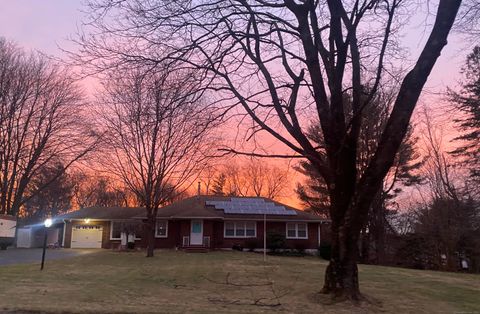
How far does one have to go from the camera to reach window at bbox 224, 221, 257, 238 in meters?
33.5

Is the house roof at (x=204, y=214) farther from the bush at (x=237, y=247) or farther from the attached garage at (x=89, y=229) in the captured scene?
the attached garage at (x=89, y=229)

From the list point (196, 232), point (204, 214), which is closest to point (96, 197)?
point (196, 232)

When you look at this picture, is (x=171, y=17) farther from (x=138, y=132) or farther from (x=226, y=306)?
(x=138, y=132)

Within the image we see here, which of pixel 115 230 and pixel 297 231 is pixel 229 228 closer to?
pixel 297 231

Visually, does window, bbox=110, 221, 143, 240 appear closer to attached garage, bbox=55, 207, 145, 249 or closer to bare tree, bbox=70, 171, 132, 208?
attached garage, bbox=55, 207, 145, 249

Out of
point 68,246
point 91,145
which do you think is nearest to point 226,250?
point 91,145

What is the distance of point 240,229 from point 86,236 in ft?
47.4

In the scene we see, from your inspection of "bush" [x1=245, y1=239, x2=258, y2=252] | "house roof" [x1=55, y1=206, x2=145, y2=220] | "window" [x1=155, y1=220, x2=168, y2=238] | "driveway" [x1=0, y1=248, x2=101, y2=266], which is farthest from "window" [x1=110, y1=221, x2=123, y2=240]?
"bush" [x1=245, y1=239, x2=258, y2=252]

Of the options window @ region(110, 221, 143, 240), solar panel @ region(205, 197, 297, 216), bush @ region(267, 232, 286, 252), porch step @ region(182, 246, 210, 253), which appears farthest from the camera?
window @ region(110, 221, 143, 240)

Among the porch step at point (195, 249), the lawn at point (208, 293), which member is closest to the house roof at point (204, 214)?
the porch step at point (195, 249)

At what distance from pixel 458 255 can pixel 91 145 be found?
2750 cm

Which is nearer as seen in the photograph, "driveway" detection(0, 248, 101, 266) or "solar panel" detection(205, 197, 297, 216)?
"driveway" detection(0, 248, 101, 266)

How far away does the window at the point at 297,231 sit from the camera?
111 ft

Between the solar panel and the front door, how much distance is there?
7.83ft
